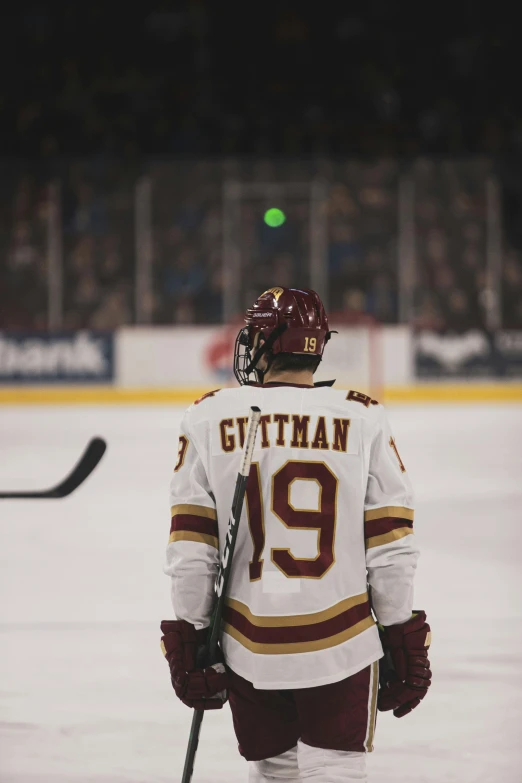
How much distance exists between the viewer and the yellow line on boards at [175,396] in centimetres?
1201

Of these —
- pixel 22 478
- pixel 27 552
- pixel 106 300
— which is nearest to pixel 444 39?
pixel 106 300

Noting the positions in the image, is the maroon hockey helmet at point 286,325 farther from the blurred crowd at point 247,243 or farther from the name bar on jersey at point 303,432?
the blurred crowd at point 247,243

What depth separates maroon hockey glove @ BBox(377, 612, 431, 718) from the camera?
171 cm

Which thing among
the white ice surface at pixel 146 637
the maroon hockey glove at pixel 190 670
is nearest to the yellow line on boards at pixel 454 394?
the white ice surface at pixel 146 637

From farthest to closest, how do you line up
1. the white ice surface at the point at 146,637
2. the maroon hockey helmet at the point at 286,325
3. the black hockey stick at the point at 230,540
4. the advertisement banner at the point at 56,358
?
1. the advertisement banner at the point at 56,358
2. the white ice surface at the point at 146,637
3. the maroon hockey helmet at the point at 286,325
4. the black hockey stick at the point at 230,540

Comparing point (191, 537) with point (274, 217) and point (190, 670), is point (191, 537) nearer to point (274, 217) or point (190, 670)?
point (190, 670)

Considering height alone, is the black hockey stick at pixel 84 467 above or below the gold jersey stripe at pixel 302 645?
above

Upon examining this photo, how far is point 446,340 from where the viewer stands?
12758mm

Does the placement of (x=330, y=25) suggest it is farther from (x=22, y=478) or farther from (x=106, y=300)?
(x=22, y=478)

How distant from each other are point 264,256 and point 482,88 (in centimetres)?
415

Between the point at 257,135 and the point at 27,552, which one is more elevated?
the point at 257,135

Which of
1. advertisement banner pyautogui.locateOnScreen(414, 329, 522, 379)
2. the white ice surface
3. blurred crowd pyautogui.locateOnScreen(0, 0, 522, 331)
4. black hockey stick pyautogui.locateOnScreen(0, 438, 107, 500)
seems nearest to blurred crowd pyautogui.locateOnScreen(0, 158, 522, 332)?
blurred crowd pyautogui.locateOnScreen(0, 0, 522, 331)

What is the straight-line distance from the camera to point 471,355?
12.8 meters

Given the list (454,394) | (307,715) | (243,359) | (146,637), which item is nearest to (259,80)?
(454,394)
